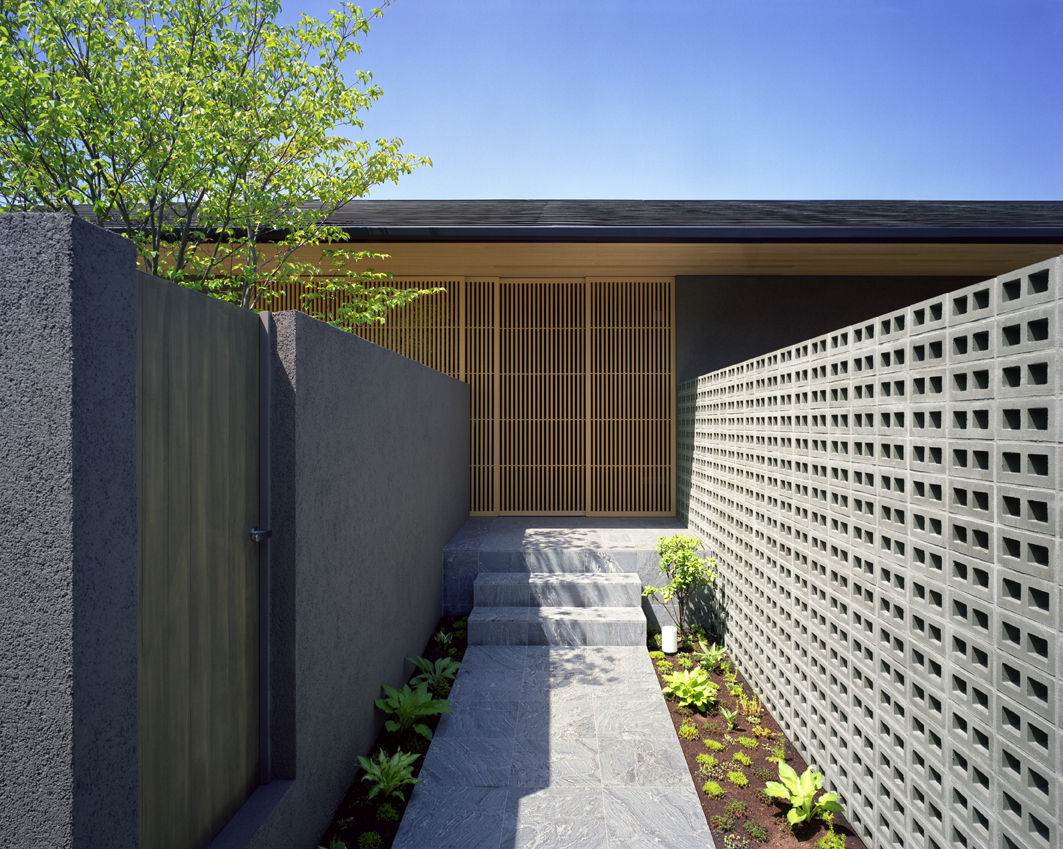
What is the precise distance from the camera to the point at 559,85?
7027 mm

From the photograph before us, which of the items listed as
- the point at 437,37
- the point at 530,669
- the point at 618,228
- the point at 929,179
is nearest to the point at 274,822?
the point at 530,669

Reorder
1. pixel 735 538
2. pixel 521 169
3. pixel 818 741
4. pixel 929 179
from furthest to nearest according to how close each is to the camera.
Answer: pixel 929 179 < pixel 521 169 < pixel 735 538 < pixel 818 741

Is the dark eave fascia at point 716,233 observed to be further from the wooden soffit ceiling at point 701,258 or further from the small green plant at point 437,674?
the small green plant at point 437,674

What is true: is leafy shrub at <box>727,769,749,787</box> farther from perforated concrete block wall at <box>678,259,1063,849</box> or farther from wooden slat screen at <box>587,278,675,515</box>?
wooden slat screen at <box>587,278,675,515</box>

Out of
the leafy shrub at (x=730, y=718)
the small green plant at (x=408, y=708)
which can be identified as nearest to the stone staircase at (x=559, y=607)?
the leafy shrub at (x=730, y=718)

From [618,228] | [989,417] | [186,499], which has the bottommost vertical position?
[186,499]

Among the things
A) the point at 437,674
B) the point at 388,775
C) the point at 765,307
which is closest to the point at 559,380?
the point at 765,307

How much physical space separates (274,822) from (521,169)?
8547 millimetres

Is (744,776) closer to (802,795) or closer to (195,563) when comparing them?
(802,795)

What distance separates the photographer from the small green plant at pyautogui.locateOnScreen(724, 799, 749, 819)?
8.82 ft

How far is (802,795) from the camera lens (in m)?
2.62

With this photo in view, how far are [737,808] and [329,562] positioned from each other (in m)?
2.23

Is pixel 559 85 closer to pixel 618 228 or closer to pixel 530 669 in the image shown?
pixel 618 228

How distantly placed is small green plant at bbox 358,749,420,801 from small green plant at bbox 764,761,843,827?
172 centimetres
